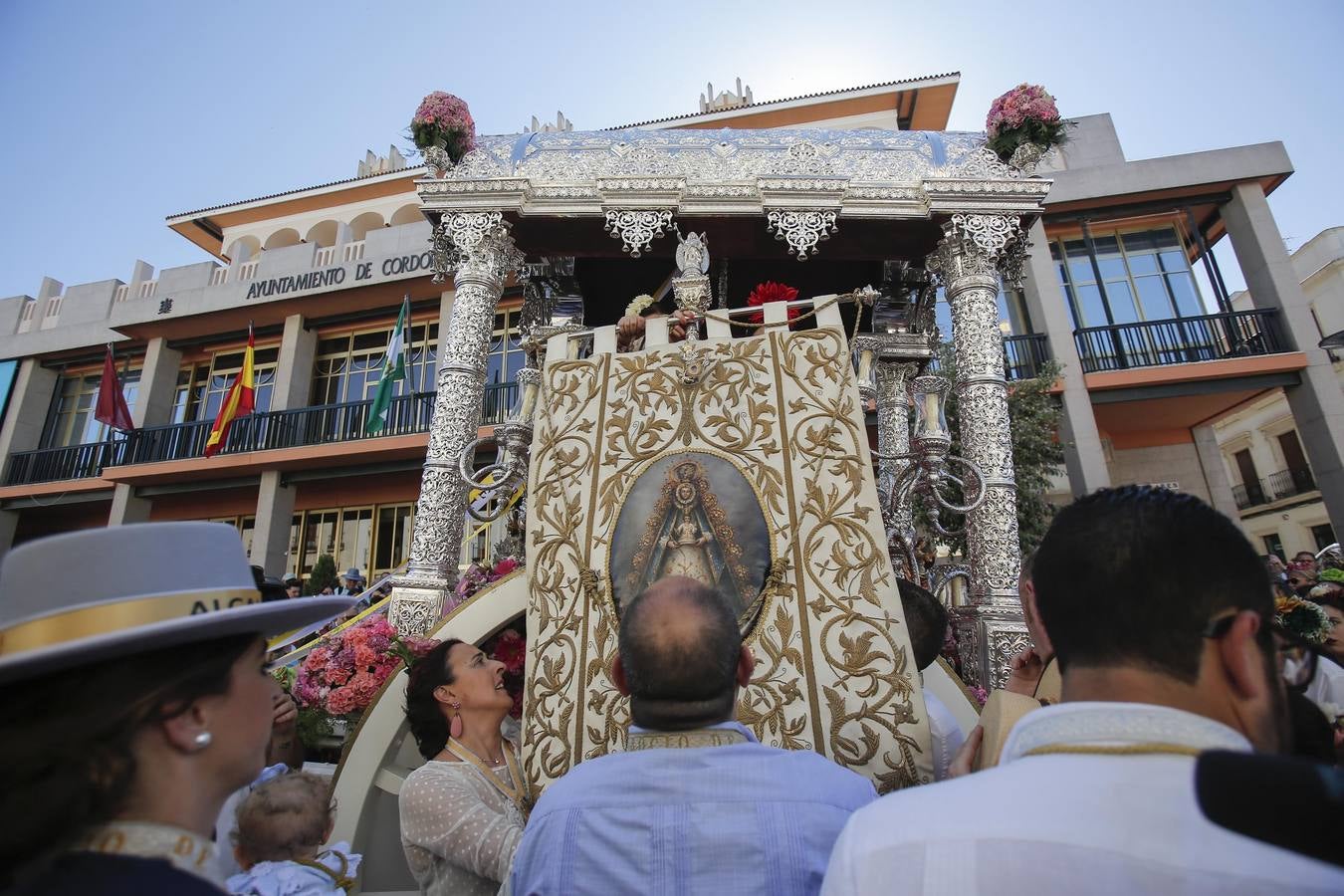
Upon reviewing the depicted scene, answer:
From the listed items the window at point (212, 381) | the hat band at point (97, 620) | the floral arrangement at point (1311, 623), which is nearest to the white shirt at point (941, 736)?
the hat band at point (97, 620)

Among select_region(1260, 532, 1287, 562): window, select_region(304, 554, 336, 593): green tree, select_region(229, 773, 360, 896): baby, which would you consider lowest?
select_region(229, 773, 360, 896): baby

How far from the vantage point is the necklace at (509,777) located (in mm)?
2473

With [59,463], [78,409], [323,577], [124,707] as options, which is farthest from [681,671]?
[78,409]

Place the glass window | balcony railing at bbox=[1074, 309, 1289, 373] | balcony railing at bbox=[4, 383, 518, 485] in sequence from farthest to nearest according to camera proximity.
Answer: the glass window < balcony railing at bbox=[4, 383, 518, 485] < balcony railing at bbox=[1074, 309, 1289, 373]

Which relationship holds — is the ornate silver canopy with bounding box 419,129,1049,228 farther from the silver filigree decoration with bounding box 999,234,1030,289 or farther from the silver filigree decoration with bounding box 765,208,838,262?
the silver filigree decoration with bounding box 999,234,1030,289

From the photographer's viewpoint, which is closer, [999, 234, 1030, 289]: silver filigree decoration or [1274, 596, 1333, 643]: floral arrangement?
[1274, 596, 1333, 643]: floral arrangement

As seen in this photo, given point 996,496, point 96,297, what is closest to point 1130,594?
point 996,496

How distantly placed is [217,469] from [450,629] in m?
15.1

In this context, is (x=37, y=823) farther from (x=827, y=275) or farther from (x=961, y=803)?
(x=827, y=275)

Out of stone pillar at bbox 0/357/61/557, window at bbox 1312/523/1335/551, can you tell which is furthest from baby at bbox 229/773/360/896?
window at bbox 1312/523/1335/551

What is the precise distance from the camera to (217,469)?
608 inches

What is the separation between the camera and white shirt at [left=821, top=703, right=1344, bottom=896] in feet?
2.46

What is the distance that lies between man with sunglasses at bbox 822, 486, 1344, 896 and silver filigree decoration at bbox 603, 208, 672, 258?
4.75m

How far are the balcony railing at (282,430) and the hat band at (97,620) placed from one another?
13149 mm
